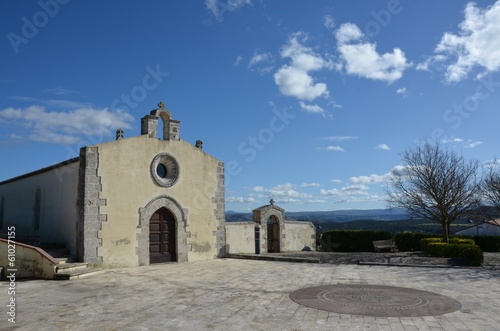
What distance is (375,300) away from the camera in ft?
28.3

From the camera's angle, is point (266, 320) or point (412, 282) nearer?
point (266, 320)

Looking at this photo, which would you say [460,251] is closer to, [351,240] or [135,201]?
[351,240]

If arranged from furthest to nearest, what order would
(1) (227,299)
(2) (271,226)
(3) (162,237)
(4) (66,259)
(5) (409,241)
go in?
(5) (409,241) → (2) (271,226) → (3) (162,237) → (4) (66,259) → (1) (227,299)

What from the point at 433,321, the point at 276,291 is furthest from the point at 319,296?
the point at 433,321

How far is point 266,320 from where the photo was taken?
23.3ft

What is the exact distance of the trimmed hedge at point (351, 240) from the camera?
2503 cm

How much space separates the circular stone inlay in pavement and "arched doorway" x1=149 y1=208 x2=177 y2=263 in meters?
8.25

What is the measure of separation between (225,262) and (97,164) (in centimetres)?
678

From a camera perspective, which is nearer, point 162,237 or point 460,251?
point 460,251

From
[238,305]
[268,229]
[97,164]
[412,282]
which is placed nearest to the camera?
[238,305]

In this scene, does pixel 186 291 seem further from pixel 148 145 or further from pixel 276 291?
pixel 148 145

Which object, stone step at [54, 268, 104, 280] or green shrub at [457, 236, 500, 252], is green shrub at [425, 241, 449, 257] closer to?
green shrub at [457, 236, 500, 252]

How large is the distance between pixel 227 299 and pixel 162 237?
8.18m

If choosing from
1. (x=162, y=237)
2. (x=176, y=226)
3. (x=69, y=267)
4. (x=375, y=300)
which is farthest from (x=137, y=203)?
(x=375, y=300)
